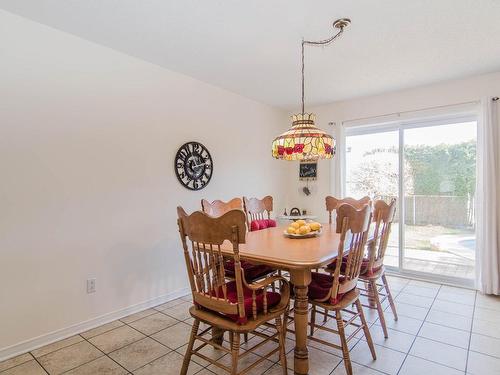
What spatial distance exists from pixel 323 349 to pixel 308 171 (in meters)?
2.87

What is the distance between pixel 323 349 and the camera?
215cm

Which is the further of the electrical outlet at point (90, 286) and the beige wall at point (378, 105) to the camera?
the beige wall at point (378, 105)

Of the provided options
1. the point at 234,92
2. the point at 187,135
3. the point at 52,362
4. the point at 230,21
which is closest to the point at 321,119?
the point at 234,92

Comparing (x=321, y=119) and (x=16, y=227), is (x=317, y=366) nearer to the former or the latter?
(x=16, y=227)

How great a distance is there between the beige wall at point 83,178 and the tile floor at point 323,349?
243 mm

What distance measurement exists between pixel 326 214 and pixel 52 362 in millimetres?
3512

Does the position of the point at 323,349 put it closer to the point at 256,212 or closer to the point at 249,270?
the point at 249,270

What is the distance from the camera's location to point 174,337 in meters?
2.35

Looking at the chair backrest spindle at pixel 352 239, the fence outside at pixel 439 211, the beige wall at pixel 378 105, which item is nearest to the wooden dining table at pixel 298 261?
the chair backrest spindle at pixel 352 239

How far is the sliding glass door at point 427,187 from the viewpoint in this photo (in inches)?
138

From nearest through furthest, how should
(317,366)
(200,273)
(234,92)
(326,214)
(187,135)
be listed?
(200,273), (317,366), (187,135), (234,92), (326,214)

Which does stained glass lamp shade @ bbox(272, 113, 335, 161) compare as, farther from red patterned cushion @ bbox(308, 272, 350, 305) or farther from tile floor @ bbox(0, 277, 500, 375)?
tile floor @ bbox(0, 277, 500, 375)

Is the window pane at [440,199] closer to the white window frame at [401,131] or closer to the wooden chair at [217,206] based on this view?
the white window frame at [401,131]

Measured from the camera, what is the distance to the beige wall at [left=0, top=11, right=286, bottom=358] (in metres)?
2.12
